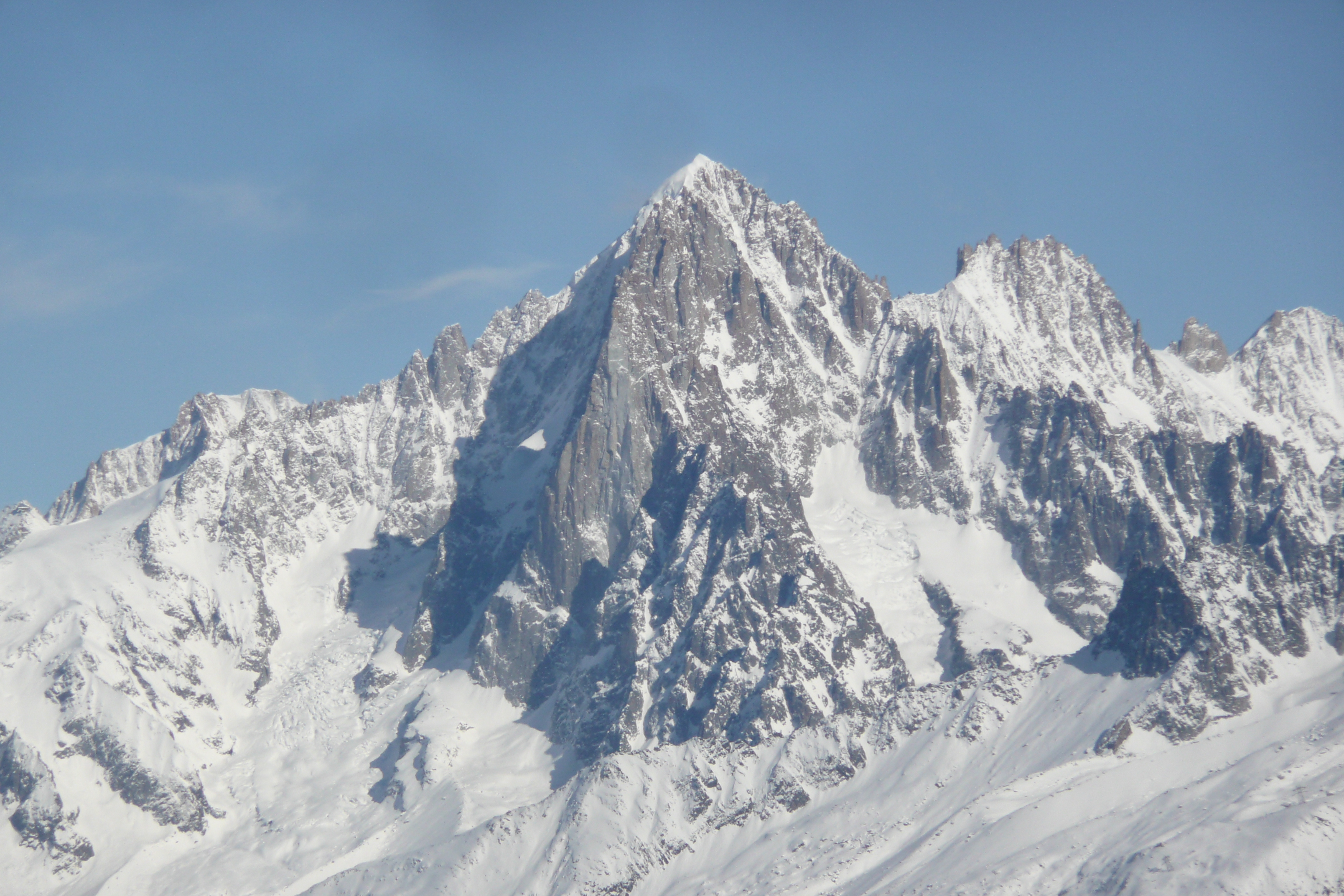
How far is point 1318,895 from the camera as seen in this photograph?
619 feet

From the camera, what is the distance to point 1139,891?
195500 mm

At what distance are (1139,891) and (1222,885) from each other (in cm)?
919

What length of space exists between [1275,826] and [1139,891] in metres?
17.9

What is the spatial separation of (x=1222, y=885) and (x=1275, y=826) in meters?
11.8

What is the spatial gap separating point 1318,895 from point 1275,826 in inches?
434

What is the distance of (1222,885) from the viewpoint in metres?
192

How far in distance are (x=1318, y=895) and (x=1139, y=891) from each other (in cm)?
1902

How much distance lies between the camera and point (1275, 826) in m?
198
